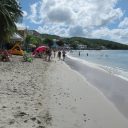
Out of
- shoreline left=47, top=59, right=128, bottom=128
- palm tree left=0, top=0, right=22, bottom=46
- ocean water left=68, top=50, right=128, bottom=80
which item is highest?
palm tree left=0, top=0, right=22, bottom=46

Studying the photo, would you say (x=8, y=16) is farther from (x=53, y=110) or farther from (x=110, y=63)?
(x=110, y=63)

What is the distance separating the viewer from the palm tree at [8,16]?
30.9 metres

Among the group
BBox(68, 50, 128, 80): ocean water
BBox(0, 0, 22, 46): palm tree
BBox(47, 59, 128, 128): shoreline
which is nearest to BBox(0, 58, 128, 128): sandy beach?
BBox(47, 59, 128, 128): shoreline

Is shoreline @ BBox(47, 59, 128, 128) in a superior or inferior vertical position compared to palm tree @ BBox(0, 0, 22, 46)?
inferior

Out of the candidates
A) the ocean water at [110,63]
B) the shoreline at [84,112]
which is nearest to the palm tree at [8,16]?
the ocean water at [110,63]

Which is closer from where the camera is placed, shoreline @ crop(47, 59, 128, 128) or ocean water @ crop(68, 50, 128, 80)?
shoreline @ crop(47, 59, 128, 128)

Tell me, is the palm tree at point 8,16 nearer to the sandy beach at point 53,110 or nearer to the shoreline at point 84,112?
the sandy beach at point 53,110

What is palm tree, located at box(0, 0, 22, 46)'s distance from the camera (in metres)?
30.9

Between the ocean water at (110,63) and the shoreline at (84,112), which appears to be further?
the ocean water at (110,63)

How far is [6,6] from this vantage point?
33.7 m

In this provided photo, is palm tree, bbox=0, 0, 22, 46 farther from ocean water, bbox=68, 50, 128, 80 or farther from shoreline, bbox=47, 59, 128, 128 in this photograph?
shoreline, bbox=47, 59, 128, 128

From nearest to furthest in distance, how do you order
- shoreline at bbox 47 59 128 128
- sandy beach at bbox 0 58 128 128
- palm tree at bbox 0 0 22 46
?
sandy beach at bbox 0 58 128 128 → shoreline at bbox 47 59 128 128 → palm tree at bbox 0 0 22 46

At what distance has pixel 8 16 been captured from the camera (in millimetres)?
31172

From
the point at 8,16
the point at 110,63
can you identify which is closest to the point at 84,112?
the point at 8,16
